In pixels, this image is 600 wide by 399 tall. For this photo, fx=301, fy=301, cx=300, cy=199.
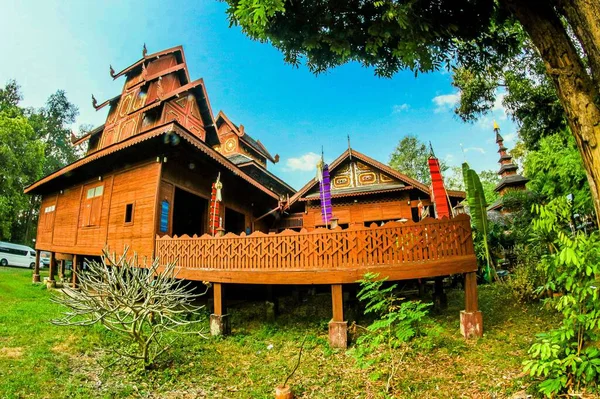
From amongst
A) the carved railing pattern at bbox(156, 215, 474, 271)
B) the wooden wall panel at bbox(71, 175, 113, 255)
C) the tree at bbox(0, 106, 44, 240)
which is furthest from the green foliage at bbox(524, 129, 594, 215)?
the tree at bbox(0, 106, 44, 240)

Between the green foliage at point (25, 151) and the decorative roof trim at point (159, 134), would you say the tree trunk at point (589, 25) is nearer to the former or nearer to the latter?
the decorative roof trim at point (159, 134)

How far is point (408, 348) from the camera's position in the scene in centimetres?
585

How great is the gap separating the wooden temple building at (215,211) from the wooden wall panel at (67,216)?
6cm

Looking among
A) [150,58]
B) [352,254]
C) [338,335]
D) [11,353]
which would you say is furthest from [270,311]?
[150,58]

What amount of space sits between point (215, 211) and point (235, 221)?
18.7 feet

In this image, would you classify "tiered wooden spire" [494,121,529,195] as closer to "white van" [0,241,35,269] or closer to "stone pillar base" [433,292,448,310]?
"stone pillar base" [433,292,448,310]

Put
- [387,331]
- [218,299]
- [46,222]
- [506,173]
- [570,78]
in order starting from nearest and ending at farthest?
[570,78] → [387,331] → [218,299] → [46,222] → [506,173]

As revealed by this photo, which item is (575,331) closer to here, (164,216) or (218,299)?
(218,299)

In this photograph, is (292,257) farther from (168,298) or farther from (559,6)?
(559,6)

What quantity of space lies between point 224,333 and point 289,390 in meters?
3.44

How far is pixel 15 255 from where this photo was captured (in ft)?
85.2

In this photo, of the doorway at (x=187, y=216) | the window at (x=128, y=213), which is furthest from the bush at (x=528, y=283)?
the doorway at (x=187, y=216)

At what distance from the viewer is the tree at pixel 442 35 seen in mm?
3309

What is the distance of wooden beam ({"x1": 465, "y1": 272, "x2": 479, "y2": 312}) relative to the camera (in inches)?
254
